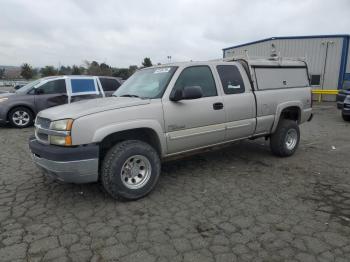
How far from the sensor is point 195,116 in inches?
172

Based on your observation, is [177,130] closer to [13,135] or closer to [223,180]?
[223,180]

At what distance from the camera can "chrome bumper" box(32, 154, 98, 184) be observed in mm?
3423

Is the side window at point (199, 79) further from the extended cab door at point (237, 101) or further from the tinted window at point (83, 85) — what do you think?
the tinted window at point (83, 85)

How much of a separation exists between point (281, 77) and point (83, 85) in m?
6.42

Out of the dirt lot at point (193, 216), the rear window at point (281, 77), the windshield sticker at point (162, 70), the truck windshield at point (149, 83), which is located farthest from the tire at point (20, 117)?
the rear window at point (281, 77)

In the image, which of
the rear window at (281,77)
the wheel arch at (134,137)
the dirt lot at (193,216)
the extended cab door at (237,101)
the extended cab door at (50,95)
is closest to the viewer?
the dirt lot at (193,216)

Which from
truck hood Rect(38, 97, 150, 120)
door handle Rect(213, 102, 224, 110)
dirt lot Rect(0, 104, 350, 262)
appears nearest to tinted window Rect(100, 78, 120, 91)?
dirt lot Rect(0, 104, 350, 262)

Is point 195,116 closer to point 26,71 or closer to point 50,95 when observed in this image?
point 50,95

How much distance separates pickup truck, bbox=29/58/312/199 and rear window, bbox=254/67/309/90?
20 millimetres

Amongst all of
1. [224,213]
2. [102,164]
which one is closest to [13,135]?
[102,164]

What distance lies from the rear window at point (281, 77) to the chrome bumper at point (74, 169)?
338cm

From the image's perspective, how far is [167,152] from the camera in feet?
→ 13.9

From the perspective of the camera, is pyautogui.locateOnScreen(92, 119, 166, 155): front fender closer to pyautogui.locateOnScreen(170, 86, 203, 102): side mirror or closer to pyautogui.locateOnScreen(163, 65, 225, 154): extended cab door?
pyautogui.locateOnScreen(163, 65, 225, 154): extended cab door

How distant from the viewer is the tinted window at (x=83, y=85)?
9.43 meters
